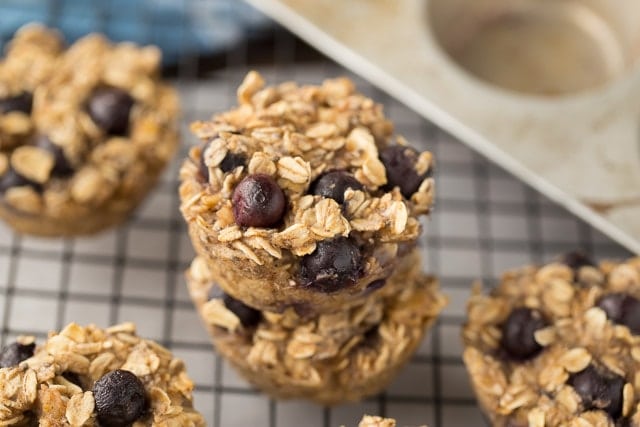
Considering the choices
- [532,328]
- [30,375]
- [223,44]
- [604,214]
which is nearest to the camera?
[30,375]

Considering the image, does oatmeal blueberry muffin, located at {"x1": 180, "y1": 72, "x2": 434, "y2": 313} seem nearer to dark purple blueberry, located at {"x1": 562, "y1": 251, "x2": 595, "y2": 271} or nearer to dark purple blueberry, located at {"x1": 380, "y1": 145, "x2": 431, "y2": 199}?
dark purple blueberry, located at {"x1": 380, "y1": 145, "x2": 431, "y2": 199}

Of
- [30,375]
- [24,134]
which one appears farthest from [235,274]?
[24,134]

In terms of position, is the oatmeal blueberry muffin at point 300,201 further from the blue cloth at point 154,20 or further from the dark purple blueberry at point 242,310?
the blue cloth at point 154,20

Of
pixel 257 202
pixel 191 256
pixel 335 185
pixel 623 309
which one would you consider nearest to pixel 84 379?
pixel 257 202

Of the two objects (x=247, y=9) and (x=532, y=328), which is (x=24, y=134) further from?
(x=532, y=328)

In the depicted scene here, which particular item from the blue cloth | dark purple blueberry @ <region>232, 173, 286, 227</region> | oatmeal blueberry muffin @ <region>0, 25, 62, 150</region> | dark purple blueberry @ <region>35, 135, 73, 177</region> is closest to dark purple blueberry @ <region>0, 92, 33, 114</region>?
oatmeal blueberry muffin @ <region>0, 25, 62, 150</region>

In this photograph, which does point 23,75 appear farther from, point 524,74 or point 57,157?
point 524,74
